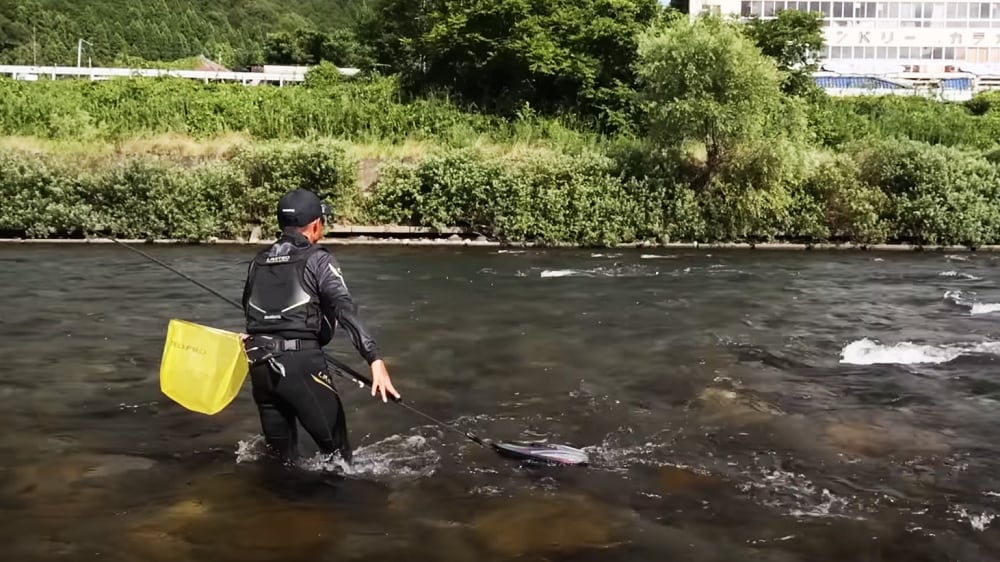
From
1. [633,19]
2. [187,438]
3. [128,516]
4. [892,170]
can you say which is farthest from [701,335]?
[633,19]

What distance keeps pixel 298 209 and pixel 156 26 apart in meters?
148

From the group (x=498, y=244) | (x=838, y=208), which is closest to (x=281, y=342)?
(x=498, y=244)

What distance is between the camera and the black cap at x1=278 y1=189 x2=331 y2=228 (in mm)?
6570

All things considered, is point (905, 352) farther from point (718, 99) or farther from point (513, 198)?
point (513, 198)

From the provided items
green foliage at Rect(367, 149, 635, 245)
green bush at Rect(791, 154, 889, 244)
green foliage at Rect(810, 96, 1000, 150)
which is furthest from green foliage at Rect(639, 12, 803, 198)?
green foliage at Rect(810, 96, 1000, 150)

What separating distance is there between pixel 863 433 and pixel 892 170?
19319 mm

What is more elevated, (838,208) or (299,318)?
(838,208)

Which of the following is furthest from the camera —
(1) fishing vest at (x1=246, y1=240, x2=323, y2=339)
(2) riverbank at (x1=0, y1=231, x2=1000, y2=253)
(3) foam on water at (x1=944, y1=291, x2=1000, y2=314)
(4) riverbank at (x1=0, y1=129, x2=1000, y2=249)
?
(2) riverbank at (x1=0, y1=231, x2=1000, y2=253)

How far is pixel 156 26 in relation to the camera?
462 ft

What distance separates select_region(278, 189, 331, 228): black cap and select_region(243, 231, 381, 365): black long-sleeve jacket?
109mm

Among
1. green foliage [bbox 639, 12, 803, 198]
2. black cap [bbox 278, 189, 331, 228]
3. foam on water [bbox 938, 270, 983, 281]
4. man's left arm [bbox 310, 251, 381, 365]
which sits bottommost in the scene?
foam on water [bbox 938, 270, 983, 281]

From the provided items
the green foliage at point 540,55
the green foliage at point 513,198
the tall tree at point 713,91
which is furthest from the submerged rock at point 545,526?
the green foliage at point 540,55

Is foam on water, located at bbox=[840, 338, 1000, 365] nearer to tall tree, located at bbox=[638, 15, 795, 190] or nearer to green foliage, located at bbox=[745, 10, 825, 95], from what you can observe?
tall tree, located at bbox=[638, 15, 795, 190]

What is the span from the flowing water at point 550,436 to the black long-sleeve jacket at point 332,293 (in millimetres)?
1403
